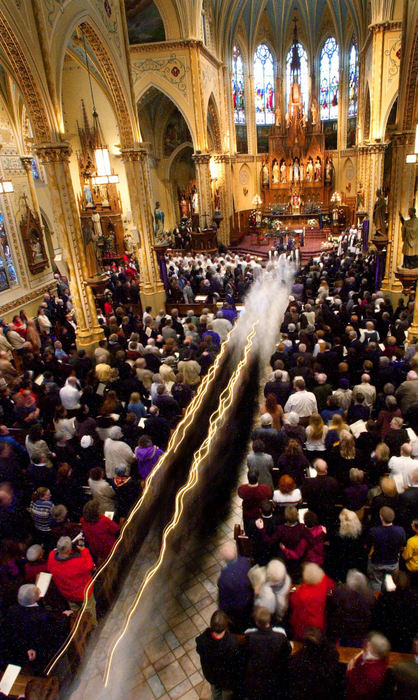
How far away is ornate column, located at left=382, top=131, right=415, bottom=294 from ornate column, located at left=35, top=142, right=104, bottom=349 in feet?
27.2

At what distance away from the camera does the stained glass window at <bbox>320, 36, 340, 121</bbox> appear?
29.3 metres

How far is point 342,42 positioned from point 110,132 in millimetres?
15459

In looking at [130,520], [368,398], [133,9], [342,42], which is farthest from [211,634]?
[342,42]

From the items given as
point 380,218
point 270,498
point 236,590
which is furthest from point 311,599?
point 380,218

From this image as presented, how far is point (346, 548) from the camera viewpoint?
4512mm

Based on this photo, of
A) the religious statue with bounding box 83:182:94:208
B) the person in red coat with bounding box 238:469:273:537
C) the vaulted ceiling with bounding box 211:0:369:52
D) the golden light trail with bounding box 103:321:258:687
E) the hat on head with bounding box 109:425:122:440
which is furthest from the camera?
the vaulted ceiling with bounding box 211:0:369:52

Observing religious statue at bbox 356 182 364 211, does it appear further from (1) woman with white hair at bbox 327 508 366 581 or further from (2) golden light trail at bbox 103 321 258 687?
(1) woman with white hair at bbox 327 508 366 581

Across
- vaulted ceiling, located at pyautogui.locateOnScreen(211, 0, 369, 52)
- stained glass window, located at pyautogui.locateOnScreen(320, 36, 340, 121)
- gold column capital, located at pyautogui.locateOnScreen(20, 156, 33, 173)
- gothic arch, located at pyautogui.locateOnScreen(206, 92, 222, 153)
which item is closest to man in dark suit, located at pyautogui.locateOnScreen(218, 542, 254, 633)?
gold column capital, located at pyautogui.locateOnScreen(20, 156, 33, 173)

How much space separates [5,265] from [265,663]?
13.9 meters

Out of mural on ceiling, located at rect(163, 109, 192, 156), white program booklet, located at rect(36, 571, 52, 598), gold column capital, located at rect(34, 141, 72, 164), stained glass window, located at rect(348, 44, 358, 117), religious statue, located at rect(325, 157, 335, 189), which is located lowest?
white program booklet, located at rect(36, 571, 52, 598)

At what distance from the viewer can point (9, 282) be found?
1489 cm

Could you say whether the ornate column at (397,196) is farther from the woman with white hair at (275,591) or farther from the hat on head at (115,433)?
the woman with white hair at (275,591)

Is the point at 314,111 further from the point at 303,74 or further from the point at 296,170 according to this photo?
the point at 296,170

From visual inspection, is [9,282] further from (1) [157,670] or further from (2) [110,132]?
(1) [157,670]
